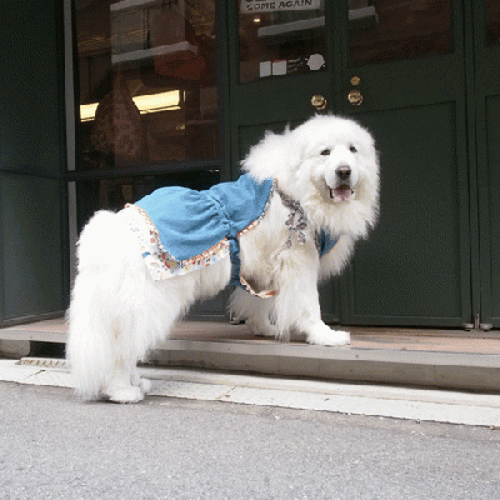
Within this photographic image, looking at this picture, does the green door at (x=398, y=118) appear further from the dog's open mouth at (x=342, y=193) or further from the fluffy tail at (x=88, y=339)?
the fluffy tail at (x=88, y=339)

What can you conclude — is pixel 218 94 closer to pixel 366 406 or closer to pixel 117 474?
pixel 366 406

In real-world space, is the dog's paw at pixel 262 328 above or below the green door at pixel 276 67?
below

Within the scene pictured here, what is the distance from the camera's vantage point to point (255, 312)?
10.0ft

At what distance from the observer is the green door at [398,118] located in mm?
3125

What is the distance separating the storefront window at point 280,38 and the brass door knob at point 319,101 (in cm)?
20

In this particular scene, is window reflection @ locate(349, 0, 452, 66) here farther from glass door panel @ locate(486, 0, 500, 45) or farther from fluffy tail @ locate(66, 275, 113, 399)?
fluffy tail @ locate(66, 275, 113, 399)

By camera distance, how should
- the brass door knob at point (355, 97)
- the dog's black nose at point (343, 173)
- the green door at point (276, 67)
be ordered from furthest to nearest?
the green door at point (276, 67) < the brass door knob at point (355, 97) < the dog's black nose at point (343, 173)

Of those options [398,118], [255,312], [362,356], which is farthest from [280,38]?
[362,356]

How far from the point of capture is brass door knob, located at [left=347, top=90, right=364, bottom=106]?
3277 mm

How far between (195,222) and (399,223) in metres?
1.44

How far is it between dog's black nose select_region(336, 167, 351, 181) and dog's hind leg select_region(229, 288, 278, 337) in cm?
85

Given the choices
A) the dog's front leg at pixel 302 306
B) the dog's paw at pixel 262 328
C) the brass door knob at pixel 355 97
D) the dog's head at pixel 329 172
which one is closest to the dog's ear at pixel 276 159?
the dog's head at pixel 329 172

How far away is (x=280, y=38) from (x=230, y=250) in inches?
69.9

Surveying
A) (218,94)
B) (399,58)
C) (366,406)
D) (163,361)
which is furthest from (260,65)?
(366,406)
